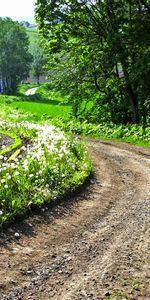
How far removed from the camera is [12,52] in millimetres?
101188

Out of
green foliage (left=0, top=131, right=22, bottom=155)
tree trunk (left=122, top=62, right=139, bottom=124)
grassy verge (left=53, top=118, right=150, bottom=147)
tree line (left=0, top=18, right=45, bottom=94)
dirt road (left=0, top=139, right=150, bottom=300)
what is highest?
tree line (left=0, top=18, right=45, bottom=94)

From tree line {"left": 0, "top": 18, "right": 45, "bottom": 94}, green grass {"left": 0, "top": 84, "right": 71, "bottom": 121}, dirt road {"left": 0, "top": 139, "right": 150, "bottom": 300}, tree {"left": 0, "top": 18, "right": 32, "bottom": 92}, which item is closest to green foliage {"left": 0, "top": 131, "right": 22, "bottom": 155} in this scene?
dirt road {"left": 0, "top": 139, "right": 150, "bottom": 300}

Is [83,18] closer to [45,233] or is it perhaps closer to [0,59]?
[45,233]

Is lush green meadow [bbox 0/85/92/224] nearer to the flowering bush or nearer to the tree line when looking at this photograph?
the flowering bush

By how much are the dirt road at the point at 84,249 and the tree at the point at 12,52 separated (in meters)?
92.1

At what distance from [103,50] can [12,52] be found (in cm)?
7693

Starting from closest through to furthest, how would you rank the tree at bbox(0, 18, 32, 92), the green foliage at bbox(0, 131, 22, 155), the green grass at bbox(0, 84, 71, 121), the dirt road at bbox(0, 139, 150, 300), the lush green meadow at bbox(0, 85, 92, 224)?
the dirt road at bbox(0, 139, 150, 300), the lush green meadow at bbox(0, 85, 92, 224), the green foliage at bbox(0, 131, 22, 155), the green grass at bbox(0, 84, 71, 121), the tree at bbox(0, 18, 32, 92)

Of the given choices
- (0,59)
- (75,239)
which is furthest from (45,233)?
(0,59)

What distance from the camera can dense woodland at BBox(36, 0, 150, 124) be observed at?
26.9m

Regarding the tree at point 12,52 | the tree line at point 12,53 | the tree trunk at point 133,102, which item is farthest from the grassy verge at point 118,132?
the tree at point 12,52

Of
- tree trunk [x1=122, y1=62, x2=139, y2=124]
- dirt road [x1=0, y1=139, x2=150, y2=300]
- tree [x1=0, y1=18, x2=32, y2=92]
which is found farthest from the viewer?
tree [x1=0, y1=18, x2=32, y2=92]

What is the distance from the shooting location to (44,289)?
21.9 ft

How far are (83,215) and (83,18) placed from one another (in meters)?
21.5

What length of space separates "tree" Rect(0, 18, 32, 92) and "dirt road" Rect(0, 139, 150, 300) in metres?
92.1
